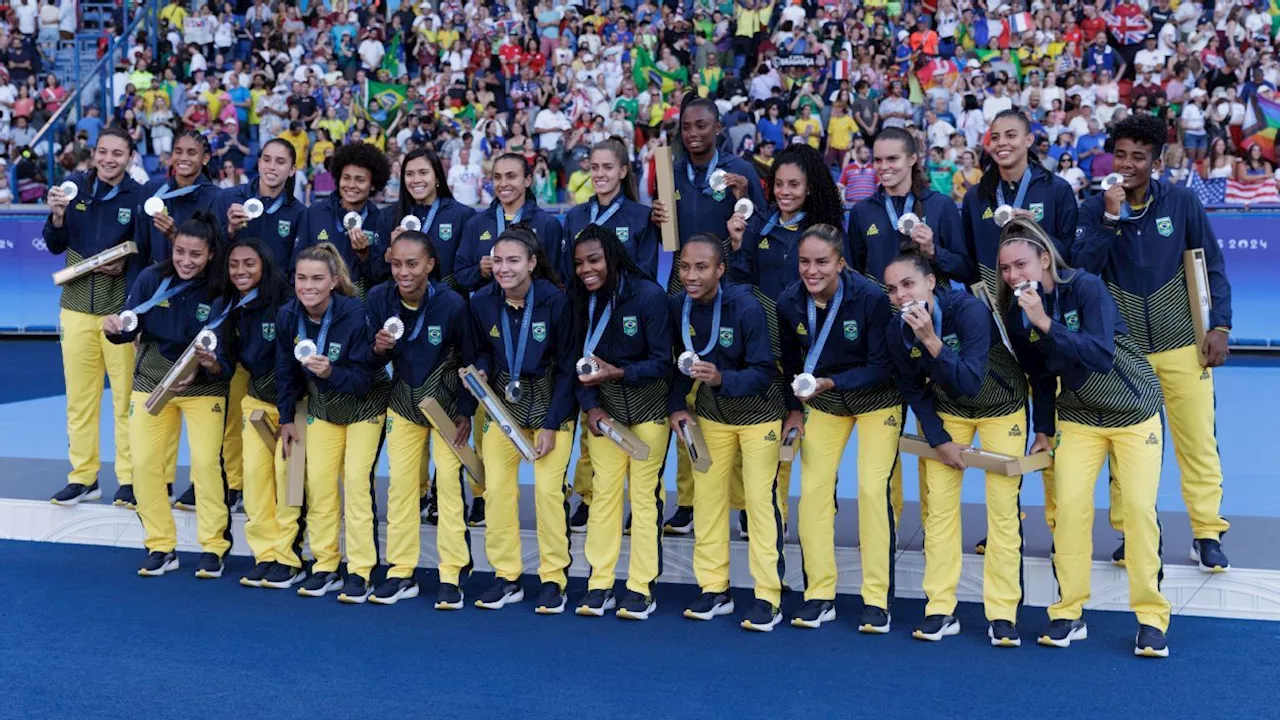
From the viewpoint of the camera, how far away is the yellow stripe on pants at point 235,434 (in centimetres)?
842

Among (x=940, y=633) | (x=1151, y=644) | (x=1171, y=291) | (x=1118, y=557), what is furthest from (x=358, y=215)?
(x=1151, y=644)

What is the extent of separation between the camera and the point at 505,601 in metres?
7.38

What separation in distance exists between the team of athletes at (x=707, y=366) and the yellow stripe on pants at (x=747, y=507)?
2 cm

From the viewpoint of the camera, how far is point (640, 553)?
285 inches

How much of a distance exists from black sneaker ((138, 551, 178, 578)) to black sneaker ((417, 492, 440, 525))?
1.37 m

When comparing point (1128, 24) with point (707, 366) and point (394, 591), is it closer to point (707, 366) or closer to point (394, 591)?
point (707, 366)

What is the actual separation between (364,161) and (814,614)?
3.66m

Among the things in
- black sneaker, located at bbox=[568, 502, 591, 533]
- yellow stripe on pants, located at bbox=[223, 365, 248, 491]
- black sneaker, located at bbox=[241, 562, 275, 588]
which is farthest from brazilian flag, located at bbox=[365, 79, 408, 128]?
black sneaker, located at bbox=[241, 562, 275, 588]

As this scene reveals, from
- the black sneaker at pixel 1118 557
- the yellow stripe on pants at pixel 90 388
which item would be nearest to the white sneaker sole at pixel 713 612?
the black sneaker at pixel 1118 557

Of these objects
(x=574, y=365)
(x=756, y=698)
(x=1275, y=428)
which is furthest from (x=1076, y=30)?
(x=756, y=698)

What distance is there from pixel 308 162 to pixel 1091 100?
33.4 ft

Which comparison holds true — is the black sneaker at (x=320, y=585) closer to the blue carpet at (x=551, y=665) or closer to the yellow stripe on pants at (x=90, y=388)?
the blue carpet at (x=551, y=665)

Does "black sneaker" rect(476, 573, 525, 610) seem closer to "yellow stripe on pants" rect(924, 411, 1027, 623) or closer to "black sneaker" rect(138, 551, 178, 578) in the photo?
"black sneaker" rect(138, 551, 178, 578)

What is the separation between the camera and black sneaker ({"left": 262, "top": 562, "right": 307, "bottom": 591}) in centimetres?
768
